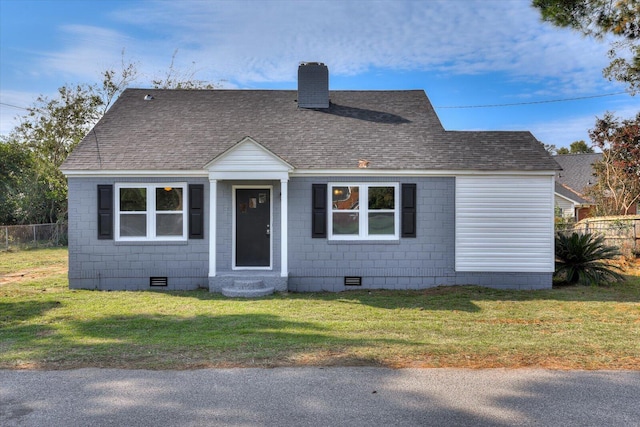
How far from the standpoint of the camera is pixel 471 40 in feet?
53.6

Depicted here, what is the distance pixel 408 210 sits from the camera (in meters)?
11.3

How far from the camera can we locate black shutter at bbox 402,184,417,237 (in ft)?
37.0

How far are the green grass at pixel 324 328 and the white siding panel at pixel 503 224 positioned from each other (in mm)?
A: 797

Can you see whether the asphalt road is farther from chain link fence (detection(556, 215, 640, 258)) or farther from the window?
chain link fence (detection(556, 215, 640, 258))

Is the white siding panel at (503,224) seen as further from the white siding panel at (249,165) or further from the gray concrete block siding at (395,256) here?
the white siding panel at (249,165)

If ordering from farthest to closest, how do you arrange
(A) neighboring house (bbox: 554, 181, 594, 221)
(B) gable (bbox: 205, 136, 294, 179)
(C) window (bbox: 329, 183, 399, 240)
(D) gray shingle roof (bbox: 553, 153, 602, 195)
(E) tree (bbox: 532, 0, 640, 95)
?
1. (D) gray shingle roof (bbox: 553, 153, 602, 195)
2. (A) neighboring house (bbox: 554, 181, 594, 221)
3. (C) window (bbox: 329, 183, 399, 240)
4. (B) gable (bbox: 205, 136, 294, 179)
5. (E) tree (bbox: 532, 0, 640, 95)

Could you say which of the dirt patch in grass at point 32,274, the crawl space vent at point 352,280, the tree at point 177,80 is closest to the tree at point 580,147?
the tree at point 177,80

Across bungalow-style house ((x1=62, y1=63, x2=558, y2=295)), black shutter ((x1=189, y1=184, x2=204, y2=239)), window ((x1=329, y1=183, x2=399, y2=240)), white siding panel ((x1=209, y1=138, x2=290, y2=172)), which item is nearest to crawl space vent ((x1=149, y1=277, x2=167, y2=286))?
bungalow-style house ((x1=62, y1=63, x2=558, y2=295))

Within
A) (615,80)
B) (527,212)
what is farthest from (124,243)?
(615,80)

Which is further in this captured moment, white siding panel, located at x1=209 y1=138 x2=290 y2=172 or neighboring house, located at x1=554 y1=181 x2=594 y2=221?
neighboring house, located at x1=554 y1=181 x2=594 y2=221

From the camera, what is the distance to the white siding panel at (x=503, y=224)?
11.3 m

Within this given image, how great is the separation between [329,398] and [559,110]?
2899 centimetres

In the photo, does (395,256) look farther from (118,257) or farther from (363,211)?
(118,257)

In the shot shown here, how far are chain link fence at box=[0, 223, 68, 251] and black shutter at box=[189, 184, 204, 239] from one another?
43.8 ft
